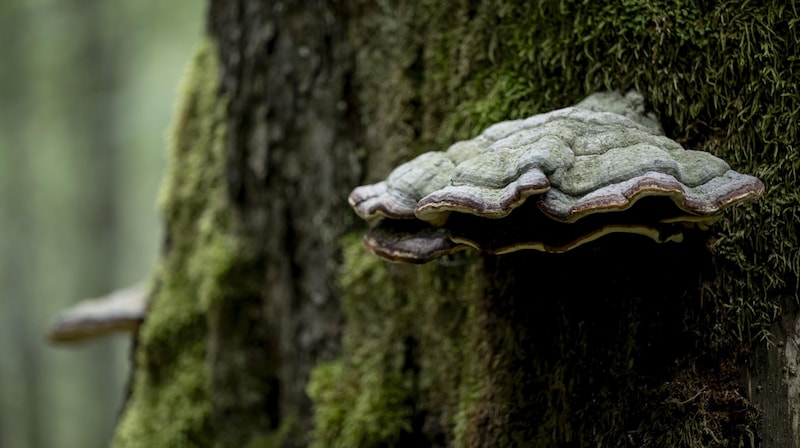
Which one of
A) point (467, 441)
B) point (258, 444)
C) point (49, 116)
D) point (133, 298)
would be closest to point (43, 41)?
point (49, 116)

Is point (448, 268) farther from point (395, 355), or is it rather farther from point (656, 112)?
point (656, 112)

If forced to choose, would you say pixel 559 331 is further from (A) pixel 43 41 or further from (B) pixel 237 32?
(A) pixel 43 41

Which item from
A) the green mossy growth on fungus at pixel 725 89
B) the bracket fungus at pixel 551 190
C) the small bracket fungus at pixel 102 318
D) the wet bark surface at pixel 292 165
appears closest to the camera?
the bracket fungus at pixel 551 190

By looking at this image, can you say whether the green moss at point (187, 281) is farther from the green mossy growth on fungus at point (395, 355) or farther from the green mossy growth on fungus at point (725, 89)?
the green mossy growth on fungus at point (725, 89)

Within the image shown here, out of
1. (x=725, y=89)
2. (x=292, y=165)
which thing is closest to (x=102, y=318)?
(x=292, y=165)

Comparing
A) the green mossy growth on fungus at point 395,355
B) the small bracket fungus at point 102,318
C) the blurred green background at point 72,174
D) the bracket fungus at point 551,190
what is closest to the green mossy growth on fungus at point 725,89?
the bracket fungus at point 551,190

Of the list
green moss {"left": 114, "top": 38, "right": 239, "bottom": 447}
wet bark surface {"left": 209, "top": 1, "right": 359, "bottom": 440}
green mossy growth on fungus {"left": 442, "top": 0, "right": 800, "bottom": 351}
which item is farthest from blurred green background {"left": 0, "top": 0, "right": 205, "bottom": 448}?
green mossy growth on fungus {"left": 442, "top": 0, "right": 800, "bottom": 351}
